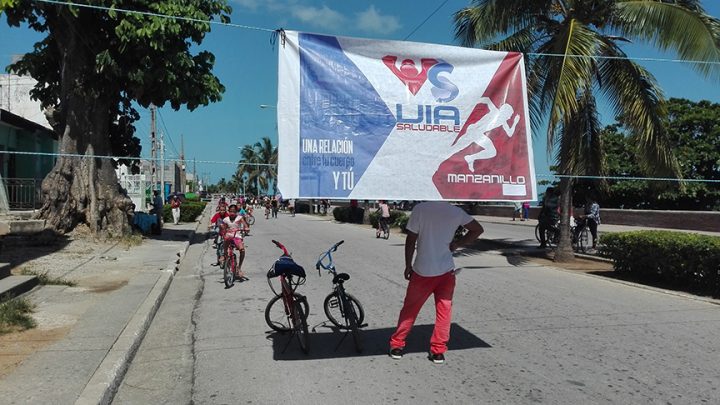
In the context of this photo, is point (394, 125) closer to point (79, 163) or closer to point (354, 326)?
point (354, 326)

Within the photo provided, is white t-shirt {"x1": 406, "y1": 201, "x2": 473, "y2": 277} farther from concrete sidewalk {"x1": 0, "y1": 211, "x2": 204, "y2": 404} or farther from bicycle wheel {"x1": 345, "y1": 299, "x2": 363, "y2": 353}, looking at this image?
concrete sidewalk {"x1": 0, "y1": 211, "x2": 204, "y2": 404}

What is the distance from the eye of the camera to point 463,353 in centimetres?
607

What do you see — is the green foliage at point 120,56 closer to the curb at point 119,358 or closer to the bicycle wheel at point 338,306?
the curb at point 119,358

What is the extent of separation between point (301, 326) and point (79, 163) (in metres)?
14.1

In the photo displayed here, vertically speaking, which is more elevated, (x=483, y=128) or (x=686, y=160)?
(x=686, y=160)

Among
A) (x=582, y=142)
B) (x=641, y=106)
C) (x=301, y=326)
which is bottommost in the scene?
(x=301, y=326)

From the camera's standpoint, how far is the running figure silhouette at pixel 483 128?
227 inches

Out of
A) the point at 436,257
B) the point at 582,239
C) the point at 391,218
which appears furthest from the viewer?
the point at 391,218

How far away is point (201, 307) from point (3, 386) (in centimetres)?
414

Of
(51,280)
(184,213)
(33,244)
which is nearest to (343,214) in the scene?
(184,213)

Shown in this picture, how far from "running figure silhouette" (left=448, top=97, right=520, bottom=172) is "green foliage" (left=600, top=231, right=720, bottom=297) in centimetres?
553

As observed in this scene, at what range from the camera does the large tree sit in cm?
1644

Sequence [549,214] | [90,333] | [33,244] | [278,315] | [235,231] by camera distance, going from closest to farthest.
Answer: [90,333]
[278,315]
[235,231]
[33,244]
[549,214]

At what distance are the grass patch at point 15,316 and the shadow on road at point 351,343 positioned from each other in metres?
2.95
